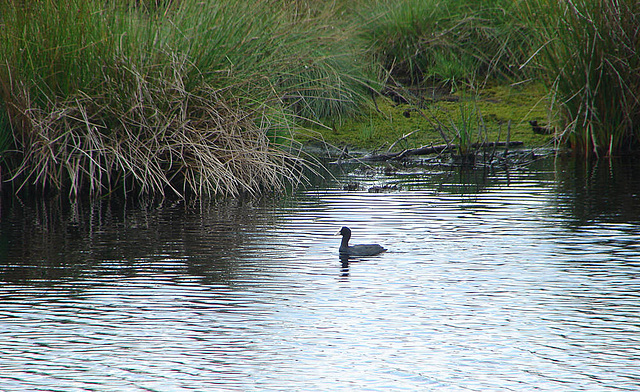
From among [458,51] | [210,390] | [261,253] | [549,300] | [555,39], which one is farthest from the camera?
[458,51]

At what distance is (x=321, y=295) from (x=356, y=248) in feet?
3.90

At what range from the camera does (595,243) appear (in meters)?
7.74

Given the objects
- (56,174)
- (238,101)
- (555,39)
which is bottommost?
(56,174)

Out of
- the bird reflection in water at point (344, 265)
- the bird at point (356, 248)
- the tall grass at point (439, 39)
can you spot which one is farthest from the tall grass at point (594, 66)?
the bird reflection in water at point (344, 265)

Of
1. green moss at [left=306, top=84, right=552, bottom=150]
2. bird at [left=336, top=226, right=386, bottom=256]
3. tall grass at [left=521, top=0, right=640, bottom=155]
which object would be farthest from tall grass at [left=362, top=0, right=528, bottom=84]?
bird at [left=336, top=226, right=386, bottom=256]

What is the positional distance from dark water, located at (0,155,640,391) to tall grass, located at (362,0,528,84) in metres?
7.09

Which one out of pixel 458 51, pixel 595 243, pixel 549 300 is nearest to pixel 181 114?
pixel 595 243

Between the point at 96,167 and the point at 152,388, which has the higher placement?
the point at 96,167

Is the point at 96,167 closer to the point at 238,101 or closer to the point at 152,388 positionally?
the point at 238,101

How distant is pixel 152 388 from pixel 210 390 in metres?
0.27

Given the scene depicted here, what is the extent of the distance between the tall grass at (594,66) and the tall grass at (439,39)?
3.81 m

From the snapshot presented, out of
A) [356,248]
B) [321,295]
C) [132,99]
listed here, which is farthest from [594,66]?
[321,295]

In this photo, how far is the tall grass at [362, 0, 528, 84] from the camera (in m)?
16.8

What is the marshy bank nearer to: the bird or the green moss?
the green moss
